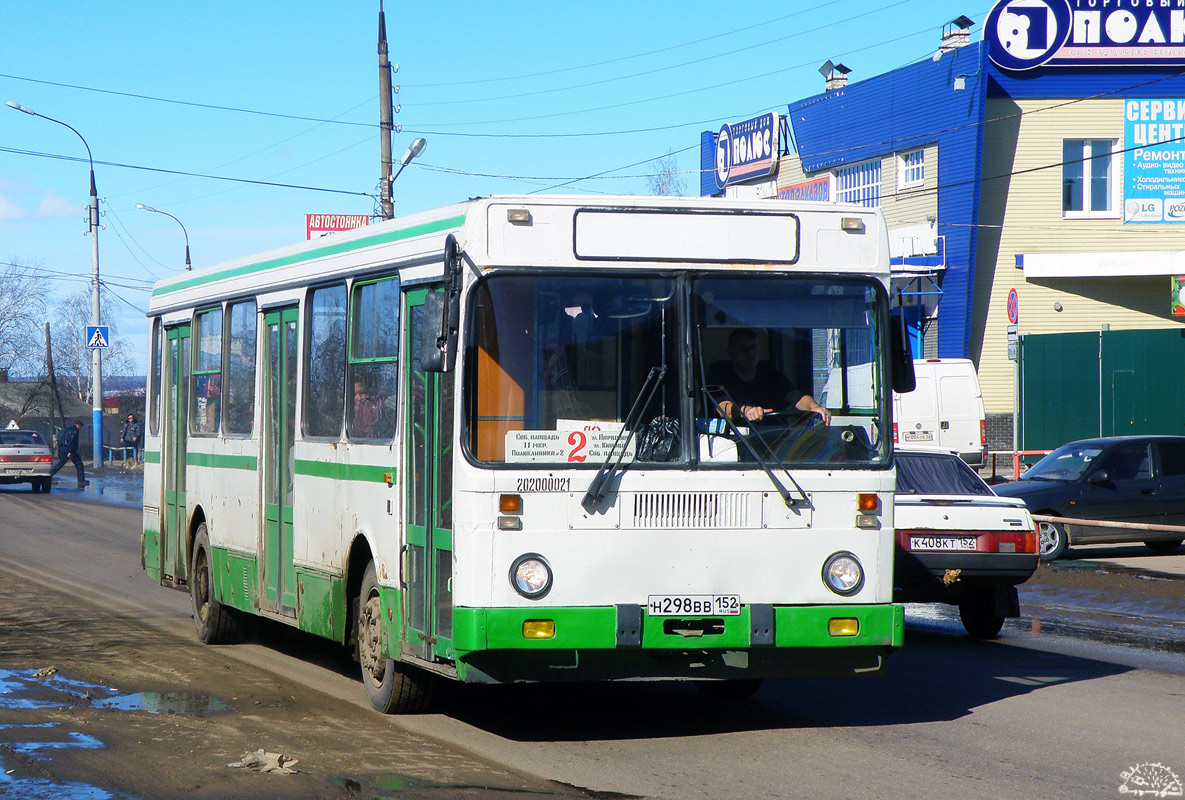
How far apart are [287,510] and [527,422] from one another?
10.6ft

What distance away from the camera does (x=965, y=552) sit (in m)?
11.6

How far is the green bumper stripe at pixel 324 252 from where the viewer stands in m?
7.88

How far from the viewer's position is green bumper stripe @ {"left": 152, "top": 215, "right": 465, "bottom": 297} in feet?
25.9

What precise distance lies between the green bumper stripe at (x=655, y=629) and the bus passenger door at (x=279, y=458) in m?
2.97

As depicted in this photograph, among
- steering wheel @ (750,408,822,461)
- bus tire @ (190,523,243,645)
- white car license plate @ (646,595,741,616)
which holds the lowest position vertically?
bus tire @ (190,523,243,645)

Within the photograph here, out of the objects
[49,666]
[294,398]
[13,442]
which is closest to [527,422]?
[294,398]

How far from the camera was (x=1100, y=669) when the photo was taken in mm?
10406

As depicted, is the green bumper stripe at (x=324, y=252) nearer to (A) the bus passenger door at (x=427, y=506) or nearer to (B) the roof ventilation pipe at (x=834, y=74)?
(A) the bus passenger door at (x=427, y=506)

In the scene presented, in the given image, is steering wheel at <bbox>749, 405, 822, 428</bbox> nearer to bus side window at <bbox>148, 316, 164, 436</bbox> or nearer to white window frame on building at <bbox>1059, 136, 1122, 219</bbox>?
bus side window at <bbox>148, 316, 164, 436</bbox>

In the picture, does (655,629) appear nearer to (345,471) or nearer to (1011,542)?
(345,471)

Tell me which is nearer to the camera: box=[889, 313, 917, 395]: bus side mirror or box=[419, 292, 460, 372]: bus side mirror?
box=[419, 292, 460, 372]: bus side mirror

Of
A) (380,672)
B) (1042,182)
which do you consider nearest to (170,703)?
(380,672)

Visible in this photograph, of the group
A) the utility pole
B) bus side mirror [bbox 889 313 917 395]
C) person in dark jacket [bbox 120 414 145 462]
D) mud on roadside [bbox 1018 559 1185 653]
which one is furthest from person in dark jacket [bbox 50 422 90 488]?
bus side mirror [bbox 889 313 917 395]

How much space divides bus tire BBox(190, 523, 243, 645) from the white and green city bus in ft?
11.6
